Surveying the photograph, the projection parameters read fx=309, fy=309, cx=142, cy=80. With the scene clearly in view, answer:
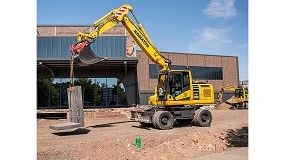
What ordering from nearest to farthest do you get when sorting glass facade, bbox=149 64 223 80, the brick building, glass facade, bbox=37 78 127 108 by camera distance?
glass facade, bbox=37 78 127 108 → the brick building → glass facade, bbox=149 64 223 80

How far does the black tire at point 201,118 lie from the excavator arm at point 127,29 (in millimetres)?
2406

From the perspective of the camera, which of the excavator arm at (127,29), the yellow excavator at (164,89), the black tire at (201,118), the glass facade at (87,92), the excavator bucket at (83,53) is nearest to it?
the excavator bucket at (83,53)

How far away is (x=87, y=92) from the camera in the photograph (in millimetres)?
26750

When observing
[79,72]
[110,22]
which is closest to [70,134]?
[110,22]

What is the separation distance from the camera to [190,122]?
14.4m

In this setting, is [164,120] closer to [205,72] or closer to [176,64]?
[176,64]

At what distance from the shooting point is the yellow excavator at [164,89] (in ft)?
42.5

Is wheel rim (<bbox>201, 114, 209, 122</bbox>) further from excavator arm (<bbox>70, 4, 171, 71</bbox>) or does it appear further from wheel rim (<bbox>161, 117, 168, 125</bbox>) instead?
excavator arm (<bbox>70, 4, 171, 71</bbox>)

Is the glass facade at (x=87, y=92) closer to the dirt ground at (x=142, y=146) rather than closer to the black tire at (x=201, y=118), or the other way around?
the black tire at (x=201, y=118)

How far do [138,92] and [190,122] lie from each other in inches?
510

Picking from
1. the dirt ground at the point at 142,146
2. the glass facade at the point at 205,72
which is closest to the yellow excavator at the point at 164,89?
the dirt ground at the point at 142,146

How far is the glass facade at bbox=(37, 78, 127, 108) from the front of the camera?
86.8ft

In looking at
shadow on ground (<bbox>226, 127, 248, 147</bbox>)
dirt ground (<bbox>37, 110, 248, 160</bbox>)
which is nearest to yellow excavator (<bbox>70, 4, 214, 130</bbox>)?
dirt ground (<bbox>37, 110, 248, 160</bbox>)
